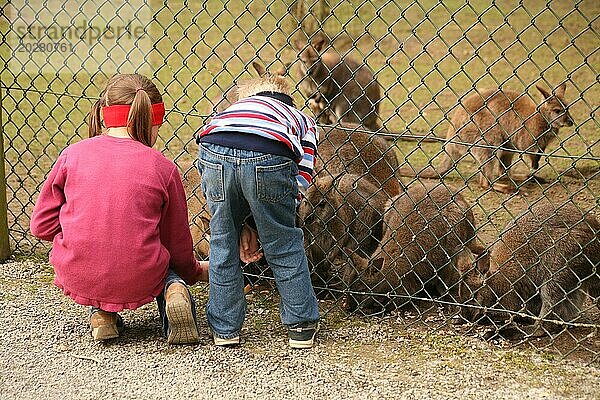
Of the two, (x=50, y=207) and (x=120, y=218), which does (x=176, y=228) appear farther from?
(x=50, y=207)

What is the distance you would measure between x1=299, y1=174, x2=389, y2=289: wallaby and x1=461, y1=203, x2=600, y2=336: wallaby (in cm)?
75

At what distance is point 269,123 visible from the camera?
12.5 ft

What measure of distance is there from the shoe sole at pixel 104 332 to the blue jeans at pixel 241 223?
46cm

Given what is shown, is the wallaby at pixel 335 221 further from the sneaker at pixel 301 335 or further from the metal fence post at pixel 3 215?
the metal fence post at pixel 3 215

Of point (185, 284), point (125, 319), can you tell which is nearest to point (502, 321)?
point (185, 284)

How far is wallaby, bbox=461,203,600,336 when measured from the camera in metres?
4.44

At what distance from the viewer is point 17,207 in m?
6.47

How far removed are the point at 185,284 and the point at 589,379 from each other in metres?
1.90

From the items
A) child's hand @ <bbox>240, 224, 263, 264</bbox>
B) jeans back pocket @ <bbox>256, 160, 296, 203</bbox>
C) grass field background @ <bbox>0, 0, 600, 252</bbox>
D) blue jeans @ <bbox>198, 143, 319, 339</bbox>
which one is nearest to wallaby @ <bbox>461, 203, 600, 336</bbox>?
grass field background @ <bbox>0, 0, 600, 252</bbox>

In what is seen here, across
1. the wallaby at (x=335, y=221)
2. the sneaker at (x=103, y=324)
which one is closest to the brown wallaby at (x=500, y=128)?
the wallaby at (x=335, y=221)

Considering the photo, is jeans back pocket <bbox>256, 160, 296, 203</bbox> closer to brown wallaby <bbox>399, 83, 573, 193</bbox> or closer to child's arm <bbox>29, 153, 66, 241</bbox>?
child's arm <bbox>29, 153, 66, 241</bbox>

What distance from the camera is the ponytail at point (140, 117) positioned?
395 cm

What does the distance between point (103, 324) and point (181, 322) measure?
384mm

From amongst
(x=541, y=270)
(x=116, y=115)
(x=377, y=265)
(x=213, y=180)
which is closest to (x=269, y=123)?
(x=213, y=180)
